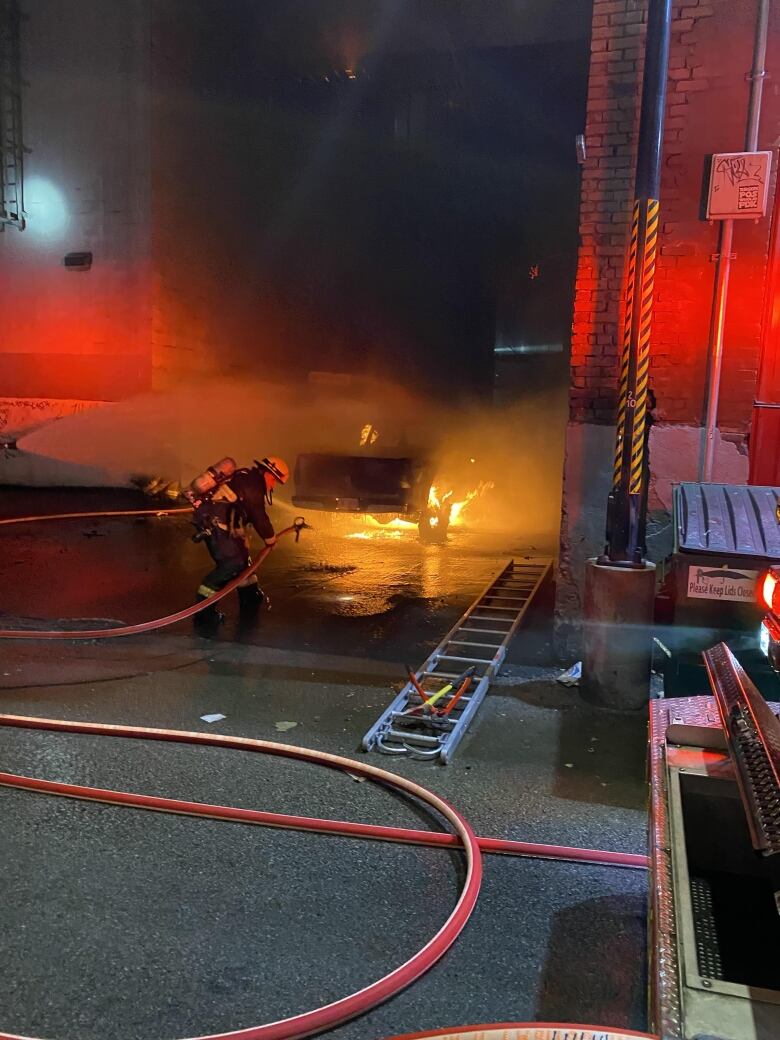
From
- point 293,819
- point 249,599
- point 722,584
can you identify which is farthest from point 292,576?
point 722,584

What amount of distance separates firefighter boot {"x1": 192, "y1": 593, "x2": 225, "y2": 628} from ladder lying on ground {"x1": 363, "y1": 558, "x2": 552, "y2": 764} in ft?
7.44

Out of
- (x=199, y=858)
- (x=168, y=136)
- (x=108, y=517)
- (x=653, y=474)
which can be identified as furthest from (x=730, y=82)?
(x=168, y=136)

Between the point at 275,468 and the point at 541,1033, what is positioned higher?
the point at 275,468

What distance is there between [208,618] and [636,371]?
442cm

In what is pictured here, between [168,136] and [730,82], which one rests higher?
[168,136]

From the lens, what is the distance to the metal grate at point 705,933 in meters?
1.76

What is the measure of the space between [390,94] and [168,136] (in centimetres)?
523

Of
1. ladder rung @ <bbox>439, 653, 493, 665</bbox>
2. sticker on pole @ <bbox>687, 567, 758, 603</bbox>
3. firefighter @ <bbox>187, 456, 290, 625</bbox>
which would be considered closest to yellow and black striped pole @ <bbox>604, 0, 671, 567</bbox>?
sticker on pole @ <bbox>687, 567, 758, 603</bbox>

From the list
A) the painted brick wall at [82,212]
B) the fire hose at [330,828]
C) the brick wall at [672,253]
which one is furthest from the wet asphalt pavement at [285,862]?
the painted brick wall at [82,212]

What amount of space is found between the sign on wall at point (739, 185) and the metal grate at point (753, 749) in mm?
4200

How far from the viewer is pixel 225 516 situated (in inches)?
285

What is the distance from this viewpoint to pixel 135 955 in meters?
2.65

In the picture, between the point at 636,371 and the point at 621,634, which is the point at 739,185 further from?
the point at 621,634

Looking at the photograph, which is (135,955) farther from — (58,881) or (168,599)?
(168,599)
